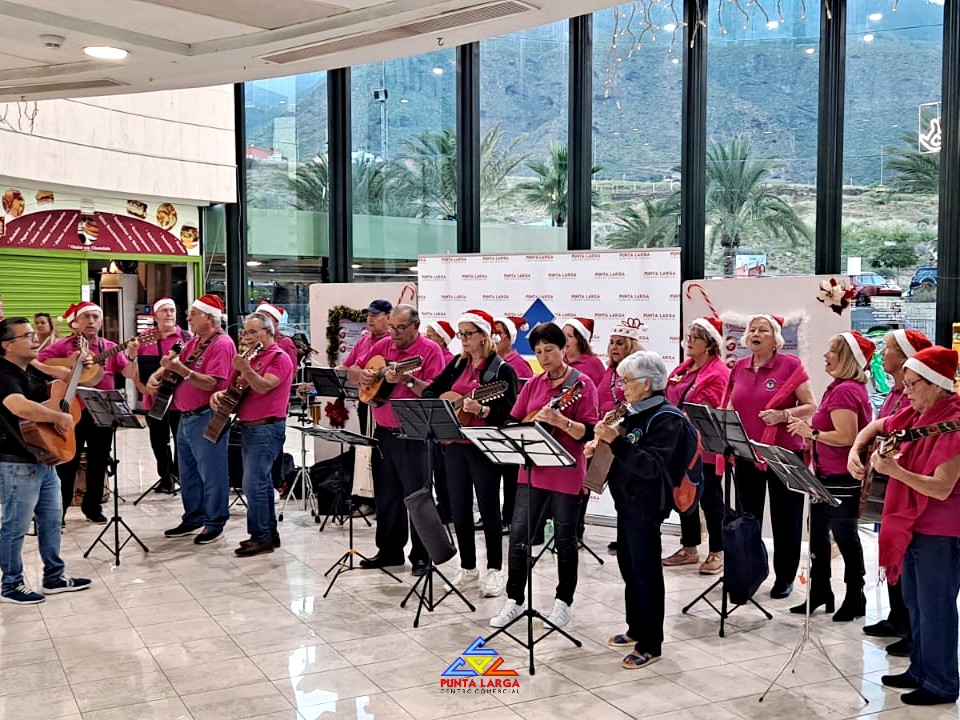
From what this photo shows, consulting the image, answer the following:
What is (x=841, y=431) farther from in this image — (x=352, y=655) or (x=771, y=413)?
(x=352, y=655)

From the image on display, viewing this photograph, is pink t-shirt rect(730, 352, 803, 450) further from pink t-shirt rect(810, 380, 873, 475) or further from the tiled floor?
the tiled floor

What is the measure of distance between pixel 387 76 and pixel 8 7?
635cm

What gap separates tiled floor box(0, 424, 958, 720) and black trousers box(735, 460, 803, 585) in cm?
25

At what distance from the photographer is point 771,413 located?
553 cm

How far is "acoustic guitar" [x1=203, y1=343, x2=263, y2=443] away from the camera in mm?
6789

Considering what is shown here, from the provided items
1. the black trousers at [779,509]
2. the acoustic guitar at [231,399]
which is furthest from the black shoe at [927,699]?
the acoustic guitar at [231,399]

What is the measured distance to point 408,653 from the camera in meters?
4.93

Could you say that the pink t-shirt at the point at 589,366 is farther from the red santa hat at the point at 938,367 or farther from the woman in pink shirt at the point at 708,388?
the red santa hat at the point at 938,367

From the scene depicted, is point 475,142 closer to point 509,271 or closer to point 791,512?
point 509,271

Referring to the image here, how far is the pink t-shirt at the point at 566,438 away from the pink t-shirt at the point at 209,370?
278 centimetres

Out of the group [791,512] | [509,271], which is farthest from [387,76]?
[791,512]

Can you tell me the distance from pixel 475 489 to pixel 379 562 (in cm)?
107

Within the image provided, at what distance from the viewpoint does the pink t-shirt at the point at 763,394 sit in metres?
5.68

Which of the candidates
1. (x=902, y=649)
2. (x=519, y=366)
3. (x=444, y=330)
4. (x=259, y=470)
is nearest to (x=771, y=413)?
(x=902, y=649)
